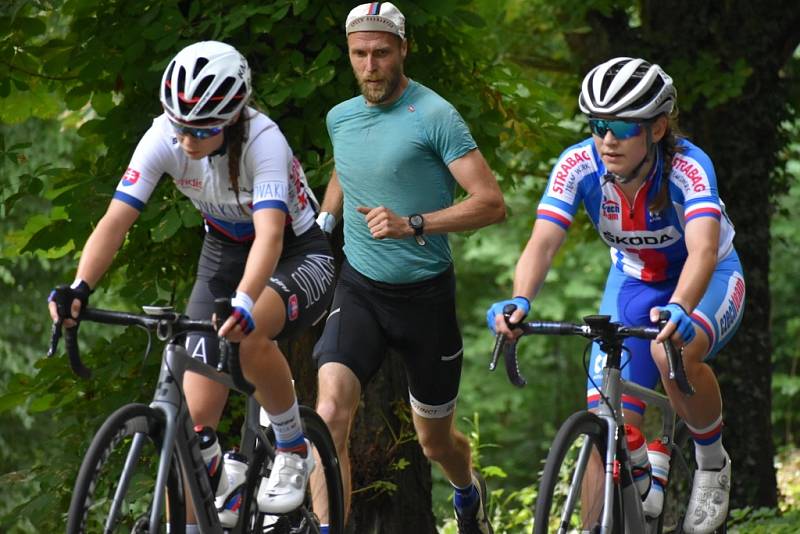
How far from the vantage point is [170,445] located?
4.88 meters

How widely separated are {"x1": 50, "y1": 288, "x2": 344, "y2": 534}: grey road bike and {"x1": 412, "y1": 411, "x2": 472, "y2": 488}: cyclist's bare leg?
1.14m

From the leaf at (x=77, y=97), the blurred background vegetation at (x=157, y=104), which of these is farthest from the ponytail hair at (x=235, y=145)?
the leaf at (x=77, y=97)

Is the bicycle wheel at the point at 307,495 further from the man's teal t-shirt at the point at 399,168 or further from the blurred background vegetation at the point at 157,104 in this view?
the blurred background vegetation at the point at 157,104

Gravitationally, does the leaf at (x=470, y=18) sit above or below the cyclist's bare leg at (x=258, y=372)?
above

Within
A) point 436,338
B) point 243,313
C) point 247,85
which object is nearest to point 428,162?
point 436,338

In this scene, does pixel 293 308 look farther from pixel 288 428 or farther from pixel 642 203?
pixel 642 203

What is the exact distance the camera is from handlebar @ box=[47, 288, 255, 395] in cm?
489

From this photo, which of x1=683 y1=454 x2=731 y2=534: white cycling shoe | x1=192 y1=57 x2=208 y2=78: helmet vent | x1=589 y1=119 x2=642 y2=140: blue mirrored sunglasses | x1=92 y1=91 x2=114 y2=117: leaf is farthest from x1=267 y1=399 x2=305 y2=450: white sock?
x1=92 y1=91 x2=114 y2=117: leaf

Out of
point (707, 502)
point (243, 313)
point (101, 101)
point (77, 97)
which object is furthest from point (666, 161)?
point (77, 97)

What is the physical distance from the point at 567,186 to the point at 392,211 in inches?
32.0

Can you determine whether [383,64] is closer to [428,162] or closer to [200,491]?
[428,162]

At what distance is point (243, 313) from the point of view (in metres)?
4.91

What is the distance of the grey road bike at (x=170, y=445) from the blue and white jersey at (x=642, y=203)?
146 cm

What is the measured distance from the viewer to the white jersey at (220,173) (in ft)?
17.6
